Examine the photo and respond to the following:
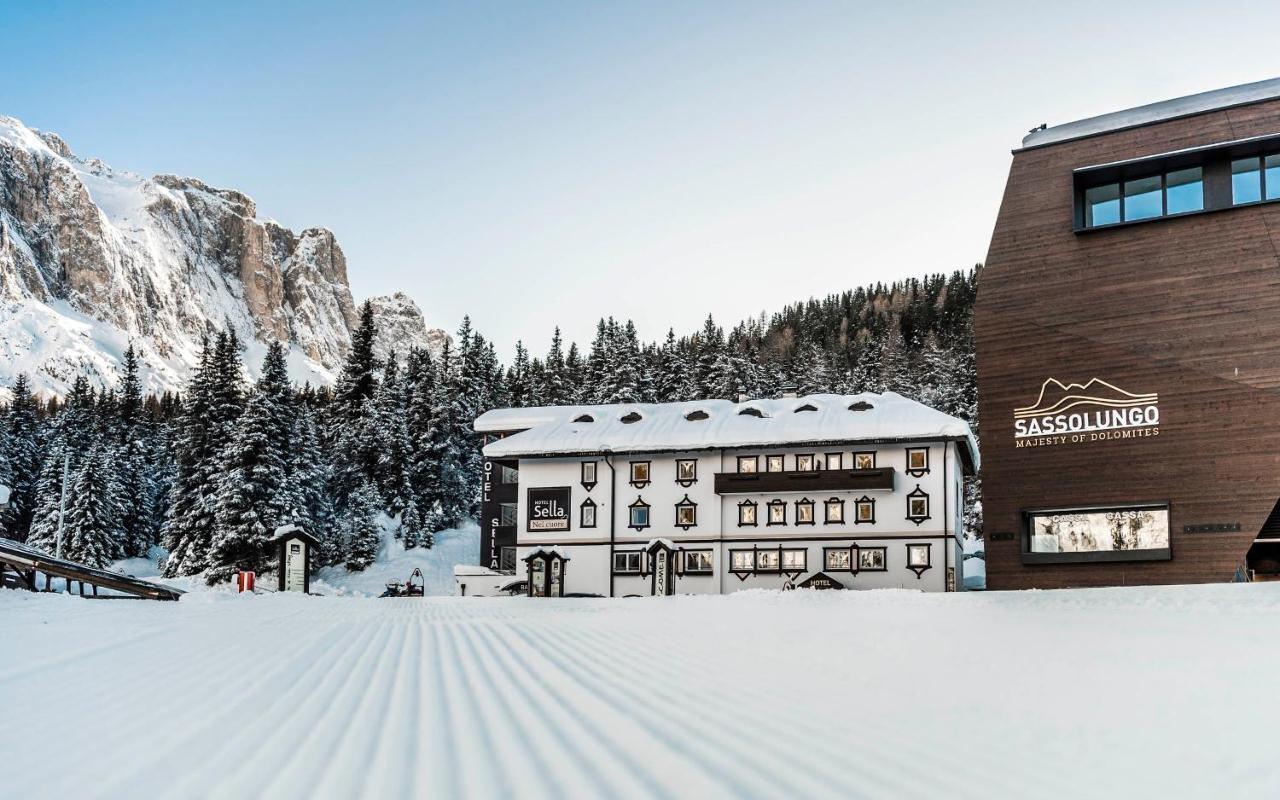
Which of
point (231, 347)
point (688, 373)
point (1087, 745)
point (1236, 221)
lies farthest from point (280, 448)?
point (1087, 745)

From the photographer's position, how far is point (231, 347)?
218 feet

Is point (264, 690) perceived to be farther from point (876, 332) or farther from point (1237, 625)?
point (876, 332)

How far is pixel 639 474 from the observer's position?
47875 millimetres

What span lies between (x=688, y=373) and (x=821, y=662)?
7139cm

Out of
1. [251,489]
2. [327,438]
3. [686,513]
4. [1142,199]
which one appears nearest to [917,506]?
[686,513]

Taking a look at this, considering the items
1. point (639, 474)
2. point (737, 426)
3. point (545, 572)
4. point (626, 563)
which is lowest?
point (545, 572)

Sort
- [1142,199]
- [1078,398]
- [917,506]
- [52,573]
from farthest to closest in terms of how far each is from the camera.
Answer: [917,506] → [1142,199] → [1078,398] → [52,573]

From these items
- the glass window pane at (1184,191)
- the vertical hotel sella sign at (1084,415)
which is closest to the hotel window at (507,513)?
the vertical hotel sella sign at (1084,415)

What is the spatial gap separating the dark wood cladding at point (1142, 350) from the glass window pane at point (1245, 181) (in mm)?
422

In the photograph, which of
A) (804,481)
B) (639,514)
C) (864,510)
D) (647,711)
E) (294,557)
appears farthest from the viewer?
(639,514)

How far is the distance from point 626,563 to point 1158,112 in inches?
1076

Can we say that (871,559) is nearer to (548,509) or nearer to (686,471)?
(686,471)

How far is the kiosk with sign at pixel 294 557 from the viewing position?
38.3 meters

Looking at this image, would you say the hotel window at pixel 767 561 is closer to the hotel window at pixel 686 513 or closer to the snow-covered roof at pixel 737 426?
the hotel window at pixel 686 513
